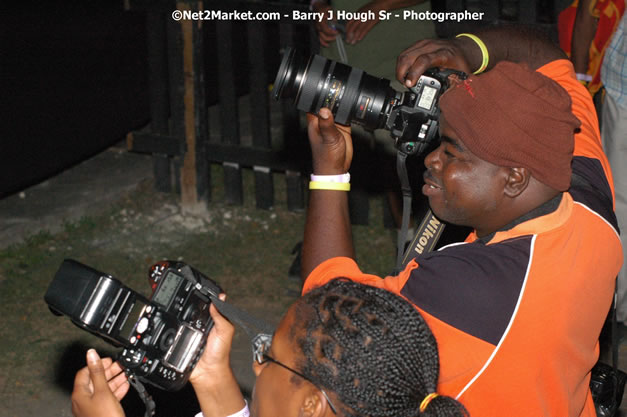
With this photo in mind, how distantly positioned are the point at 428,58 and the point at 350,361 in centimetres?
121

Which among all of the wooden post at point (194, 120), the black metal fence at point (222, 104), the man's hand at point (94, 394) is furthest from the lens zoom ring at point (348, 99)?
the wooden post at point (194, 120)

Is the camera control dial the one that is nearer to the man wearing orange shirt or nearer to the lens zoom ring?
the man wearing orange shirt

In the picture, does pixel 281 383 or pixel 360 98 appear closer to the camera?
pixel 281 383

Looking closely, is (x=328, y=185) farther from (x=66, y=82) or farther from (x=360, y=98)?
(x=66, y=82)

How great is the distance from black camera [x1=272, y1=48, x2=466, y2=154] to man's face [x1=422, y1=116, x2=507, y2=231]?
34 cm

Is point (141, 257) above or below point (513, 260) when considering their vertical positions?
below

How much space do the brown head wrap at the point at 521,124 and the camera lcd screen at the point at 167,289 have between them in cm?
84

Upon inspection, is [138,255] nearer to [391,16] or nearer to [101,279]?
[391,16]

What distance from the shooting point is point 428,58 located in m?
2.62

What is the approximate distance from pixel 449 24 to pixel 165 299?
4084mm

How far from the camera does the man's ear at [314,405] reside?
1768 mm

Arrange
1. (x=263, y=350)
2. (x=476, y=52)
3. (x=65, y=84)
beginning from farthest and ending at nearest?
(x=65, y=84) → (x=476, y=52) → (x=263, y=350)

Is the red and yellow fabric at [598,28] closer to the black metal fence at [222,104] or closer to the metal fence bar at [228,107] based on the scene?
the black metal fence at [222,104]

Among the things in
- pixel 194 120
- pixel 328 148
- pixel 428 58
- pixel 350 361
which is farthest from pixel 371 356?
pixel 194 120
